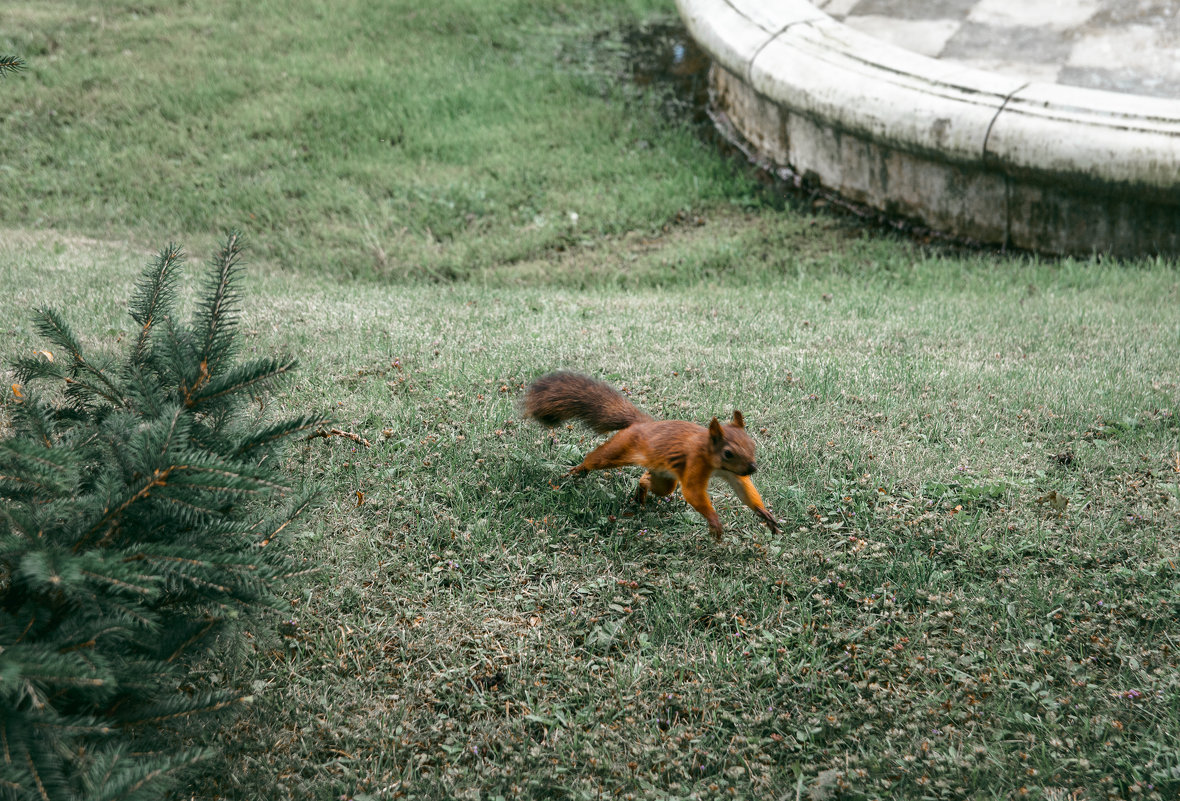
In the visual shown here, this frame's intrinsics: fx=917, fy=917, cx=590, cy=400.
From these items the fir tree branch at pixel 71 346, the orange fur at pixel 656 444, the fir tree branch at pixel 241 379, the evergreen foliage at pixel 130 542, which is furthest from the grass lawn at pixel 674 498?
the fir tree branch at pixel 71 346

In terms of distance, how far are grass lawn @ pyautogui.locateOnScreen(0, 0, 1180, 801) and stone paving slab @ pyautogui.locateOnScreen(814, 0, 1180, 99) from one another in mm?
2001

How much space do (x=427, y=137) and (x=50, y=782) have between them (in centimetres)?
799

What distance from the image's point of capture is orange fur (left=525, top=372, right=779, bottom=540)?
3.08m

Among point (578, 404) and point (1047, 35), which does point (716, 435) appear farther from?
point (1047, 35)

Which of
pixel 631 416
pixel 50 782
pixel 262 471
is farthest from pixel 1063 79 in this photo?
pixel 50 782

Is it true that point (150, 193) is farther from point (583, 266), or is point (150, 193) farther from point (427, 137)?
point (583, 266)

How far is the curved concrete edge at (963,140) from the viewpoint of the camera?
654 cm

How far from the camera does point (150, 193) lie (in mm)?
8422

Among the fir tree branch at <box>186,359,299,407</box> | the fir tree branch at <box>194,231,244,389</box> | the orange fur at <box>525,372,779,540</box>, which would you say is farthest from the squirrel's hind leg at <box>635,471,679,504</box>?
the fir tree branch at <box>194,231,244,389</box>

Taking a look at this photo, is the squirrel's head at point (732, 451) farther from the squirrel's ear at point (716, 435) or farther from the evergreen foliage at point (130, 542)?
the evergreen foliage at point (130, 542)

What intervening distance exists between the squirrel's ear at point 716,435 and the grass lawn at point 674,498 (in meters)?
0.57

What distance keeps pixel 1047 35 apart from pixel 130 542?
8976 millimetres

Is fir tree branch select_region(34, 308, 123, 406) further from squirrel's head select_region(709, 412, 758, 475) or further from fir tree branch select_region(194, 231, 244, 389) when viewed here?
squirrel's head select_region(709, 412, 758, 475)

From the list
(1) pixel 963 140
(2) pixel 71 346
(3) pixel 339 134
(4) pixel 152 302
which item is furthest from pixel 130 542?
(3) pixel 339 134
